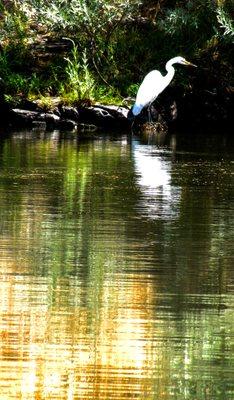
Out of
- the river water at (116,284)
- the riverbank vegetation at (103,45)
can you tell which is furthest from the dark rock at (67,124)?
the river water at (116,284)

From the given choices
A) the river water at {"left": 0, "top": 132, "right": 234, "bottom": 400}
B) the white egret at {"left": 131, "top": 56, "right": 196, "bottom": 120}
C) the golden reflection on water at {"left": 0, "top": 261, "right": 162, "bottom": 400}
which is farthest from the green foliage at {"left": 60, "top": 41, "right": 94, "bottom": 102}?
the golden reflection on water at {"left": 0, "top": 261, "right": 162, "bottom": 400}

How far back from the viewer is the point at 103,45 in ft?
93.4

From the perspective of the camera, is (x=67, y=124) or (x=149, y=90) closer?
(x=149, y=90)

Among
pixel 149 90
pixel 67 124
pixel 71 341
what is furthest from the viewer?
pixel 67 124

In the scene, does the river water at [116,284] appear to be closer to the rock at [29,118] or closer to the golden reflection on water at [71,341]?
the golden reflection on water at [71,341]

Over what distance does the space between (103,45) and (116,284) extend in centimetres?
2001

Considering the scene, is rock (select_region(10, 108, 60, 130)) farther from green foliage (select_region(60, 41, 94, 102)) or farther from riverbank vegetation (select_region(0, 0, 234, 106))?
green foliage (select_region(60, 41, 94, 102))

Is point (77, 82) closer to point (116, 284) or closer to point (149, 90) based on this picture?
point (149, 90)

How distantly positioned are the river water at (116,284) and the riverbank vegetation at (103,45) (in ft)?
32.8

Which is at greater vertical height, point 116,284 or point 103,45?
point 103,45

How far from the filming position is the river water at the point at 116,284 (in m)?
6.36

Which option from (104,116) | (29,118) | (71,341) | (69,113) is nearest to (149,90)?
(104,116)

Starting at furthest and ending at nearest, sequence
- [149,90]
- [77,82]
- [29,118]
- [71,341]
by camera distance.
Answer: [77,82] → [29,118] → [149,90] → [71,341]

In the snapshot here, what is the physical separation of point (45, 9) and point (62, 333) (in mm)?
21116
